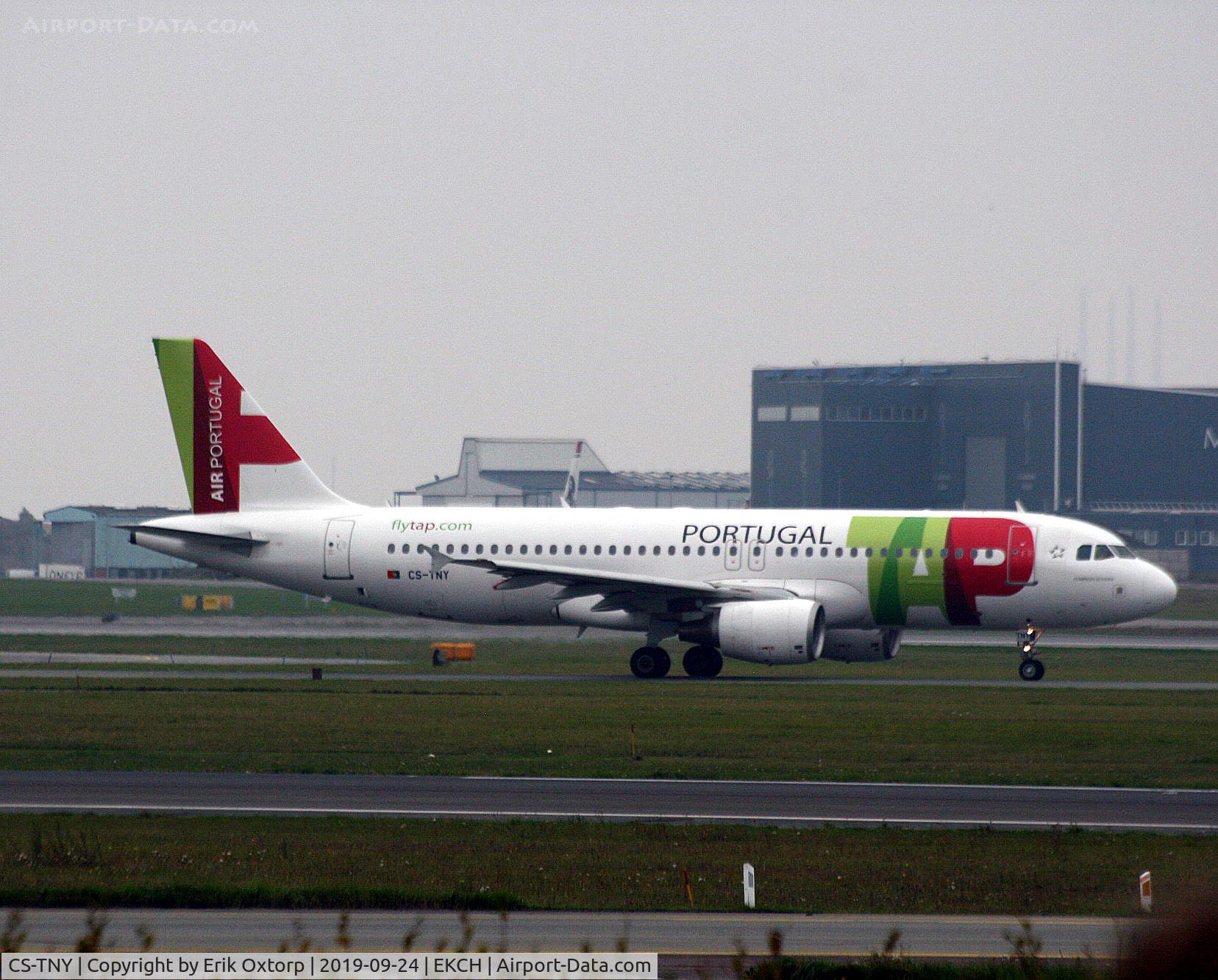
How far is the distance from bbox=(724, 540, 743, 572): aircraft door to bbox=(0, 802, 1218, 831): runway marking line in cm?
2250

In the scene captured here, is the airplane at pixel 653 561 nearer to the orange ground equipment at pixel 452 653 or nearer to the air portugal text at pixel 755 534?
the air portugal text at pixel 755 534

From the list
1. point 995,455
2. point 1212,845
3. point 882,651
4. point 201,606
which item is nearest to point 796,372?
point 995,455

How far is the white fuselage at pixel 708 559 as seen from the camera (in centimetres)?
4125

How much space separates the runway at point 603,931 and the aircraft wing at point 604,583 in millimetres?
26187

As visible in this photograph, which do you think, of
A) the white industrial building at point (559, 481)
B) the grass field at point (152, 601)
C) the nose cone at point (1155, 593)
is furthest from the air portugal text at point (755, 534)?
the white industrial building at point (559, 481)

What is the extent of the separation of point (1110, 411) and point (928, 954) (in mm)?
110183

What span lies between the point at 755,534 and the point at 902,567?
4.11 m

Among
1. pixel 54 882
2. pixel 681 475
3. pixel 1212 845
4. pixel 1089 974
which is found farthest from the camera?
pixel 681 475

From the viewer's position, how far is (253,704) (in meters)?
33.2

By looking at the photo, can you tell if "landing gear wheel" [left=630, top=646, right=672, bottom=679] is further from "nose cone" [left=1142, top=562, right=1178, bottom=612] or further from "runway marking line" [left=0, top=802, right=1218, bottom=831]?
"runway marking line" [left=0, top=802, right=1218, bottom=831]

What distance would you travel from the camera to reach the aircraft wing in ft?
133

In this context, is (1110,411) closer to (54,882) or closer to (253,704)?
(253,704)

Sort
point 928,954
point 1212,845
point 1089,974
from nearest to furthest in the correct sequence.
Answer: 1. point 1089,974
2. point 928,954
3. point 1212,845

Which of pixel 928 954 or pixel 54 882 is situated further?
pixel 54 882
